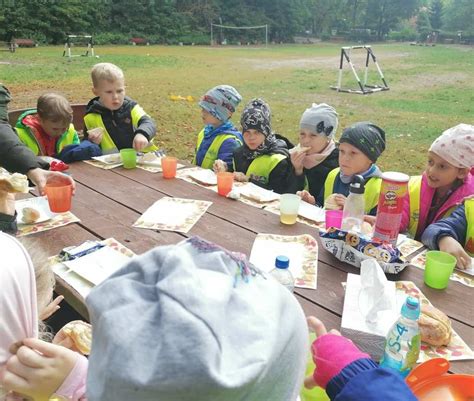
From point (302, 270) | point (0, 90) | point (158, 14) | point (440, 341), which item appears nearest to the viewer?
point (440, 341)

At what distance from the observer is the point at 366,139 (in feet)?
9.35

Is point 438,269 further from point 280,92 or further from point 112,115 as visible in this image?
point 280,92

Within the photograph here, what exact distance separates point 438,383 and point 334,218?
3.68 feet

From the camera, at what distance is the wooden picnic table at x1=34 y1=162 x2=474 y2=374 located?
1.77 metres

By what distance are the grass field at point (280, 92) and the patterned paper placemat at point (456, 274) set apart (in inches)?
183

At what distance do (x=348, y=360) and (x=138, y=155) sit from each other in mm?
2809

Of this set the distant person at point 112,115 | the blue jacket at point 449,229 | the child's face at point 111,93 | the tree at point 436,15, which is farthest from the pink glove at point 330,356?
the tree at point 436,15

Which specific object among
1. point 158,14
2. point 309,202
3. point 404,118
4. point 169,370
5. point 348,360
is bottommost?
point 404,118

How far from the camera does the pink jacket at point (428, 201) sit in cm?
263

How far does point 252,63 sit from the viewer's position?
2272 centimetres

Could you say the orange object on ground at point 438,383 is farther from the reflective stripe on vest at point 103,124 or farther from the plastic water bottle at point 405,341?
the reflective stripe on vest at point 103,124

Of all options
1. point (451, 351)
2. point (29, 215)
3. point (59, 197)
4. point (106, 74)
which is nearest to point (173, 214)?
point (59, 197)

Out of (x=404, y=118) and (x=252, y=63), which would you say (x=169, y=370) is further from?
(x=252, y=63)

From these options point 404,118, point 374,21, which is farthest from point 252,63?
point 374,21
